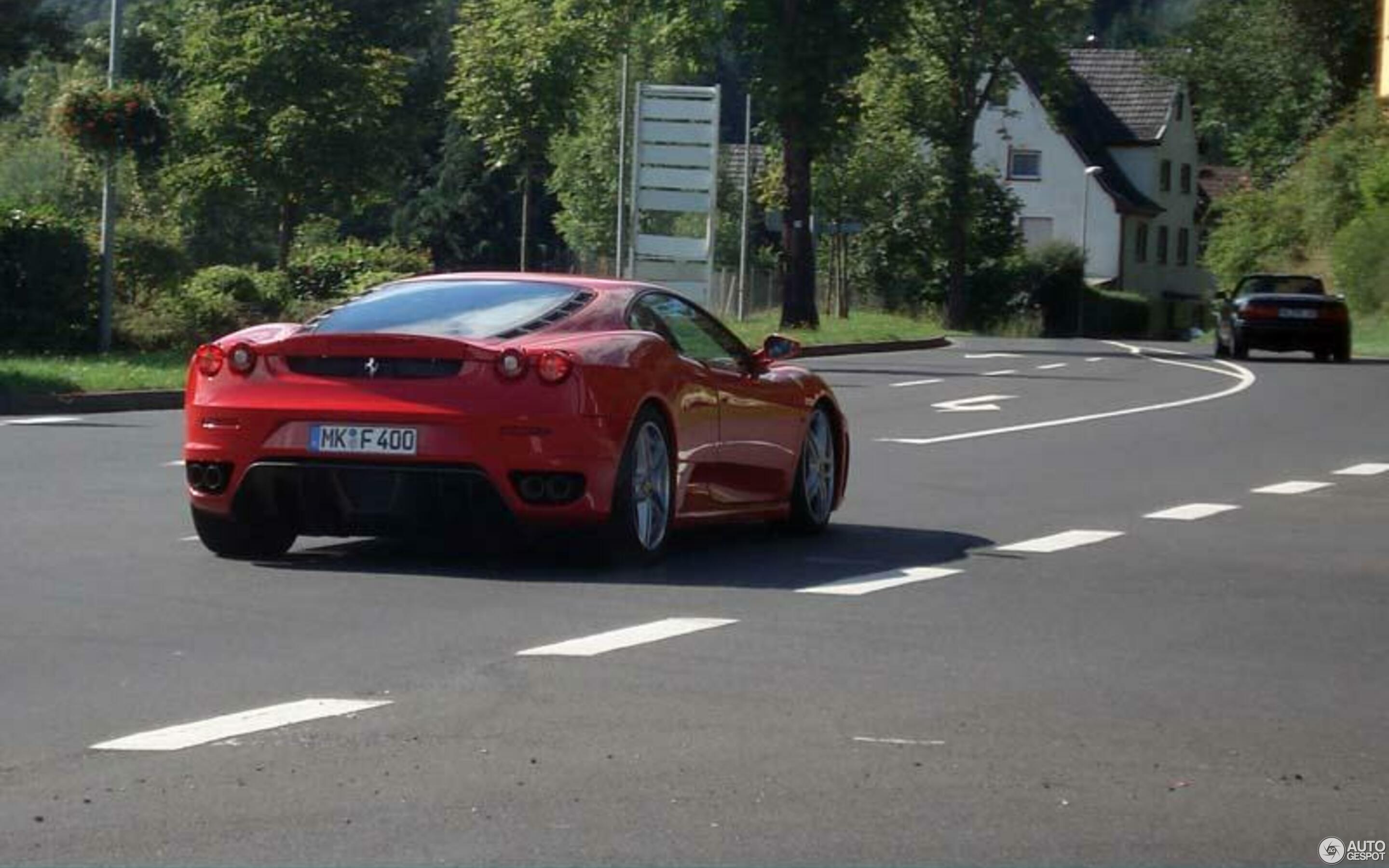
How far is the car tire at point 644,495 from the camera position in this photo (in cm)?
1112

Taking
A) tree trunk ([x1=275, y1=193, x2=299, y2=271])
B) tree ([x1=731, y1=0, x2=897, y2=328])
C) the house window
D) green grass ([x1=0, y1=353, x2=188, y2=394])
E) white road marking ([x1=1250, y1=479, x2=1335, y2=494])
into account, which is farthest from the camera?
the house window

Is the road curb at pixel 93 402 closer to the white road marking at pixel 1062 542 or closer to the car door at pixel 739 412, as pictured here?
the white road marking at pixel 1062 542

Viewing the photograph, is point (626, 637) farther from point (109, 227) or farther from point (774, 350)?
point (109, 227)

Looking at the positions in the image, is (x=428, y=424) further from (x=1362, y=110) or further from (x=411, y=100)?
(x=411, y=100)

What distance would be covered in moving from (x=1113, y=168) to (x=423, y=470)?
93935mm

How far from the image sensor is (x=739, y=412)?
40.5ft

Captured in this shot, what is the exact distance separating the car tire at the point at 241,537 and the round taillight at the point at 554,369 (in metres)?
1.38

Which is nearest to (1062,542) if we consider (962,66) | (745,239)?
(745,239)

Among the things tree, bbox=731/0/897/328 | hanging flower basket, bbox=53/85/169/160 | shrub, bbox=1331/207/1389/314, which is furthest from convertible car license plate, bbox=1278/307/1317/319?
hanging flower basket, bbox=53/85/169/160

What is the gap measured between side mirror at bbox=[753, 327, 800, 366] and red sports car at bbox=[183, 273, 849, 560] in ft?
2.85

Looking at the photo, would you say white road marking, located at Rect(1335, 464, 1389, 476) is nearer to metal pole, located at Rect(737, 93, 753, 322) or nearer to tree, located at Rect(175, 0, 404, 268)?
metal pole, located at Rect(737, 93, 753, 322)

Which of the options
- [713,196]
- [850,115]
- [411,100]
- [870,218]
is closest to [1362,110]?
[870,218]

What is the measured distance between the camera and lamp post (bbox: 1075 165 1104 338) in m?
83.9

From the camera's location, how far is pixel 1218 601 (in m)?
10.8
